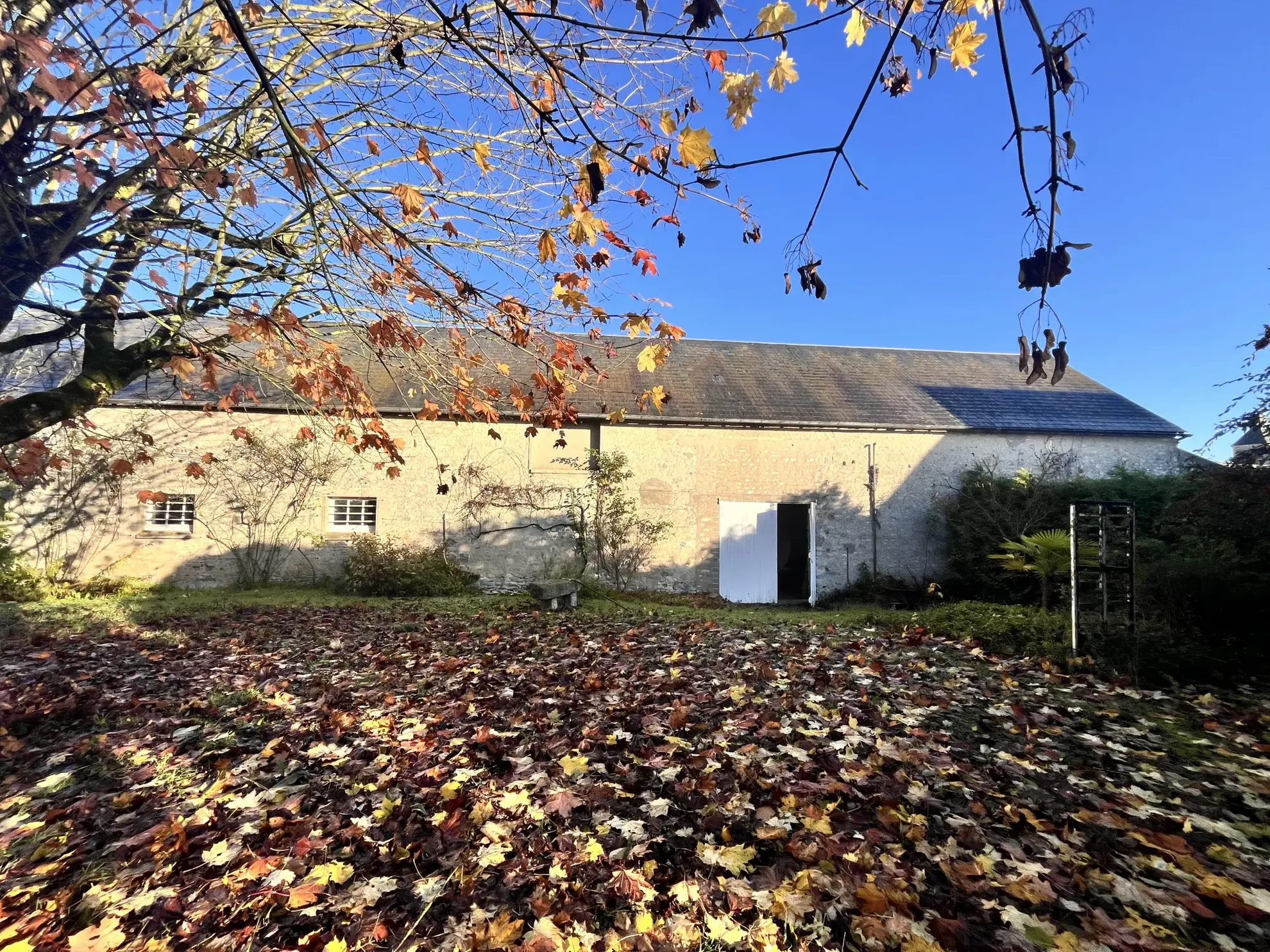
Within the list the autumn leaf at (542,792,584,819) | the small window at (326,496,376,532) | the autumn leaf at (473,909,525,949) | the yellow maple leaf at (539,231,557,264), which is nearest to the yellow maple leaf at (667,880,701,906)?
the autumn leaf at (473,909,525,949)

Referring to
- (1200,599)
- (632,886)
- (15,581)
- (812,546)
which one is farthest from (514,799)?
(15,581)

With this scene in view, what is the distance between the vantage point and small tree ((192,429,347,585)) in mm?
11727

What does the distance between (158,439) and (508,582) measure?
23.7ft

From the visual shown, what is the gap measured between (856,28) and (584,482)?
10.4 m

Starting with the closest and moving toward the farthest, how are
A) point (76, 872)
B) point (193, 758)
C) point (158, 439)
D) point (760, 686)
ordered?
point (76, 872) < point (193, 758) < point (760, 686) < point (158, 439)

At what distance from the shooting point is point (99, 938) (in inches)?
82.0

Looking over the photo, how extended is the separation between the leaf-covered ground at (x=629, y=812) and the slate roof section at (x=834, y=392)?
8288 millimetres

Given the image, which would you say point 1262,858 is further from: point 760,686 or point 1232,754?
point 760,686

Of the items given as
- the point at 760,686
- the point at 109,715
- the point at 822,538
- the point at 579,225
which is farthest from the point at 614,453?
the point at 579,225

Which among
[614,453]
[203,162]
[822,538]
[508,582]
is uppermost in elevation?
[203,162]

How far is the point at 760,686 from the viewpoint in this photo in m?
4.77

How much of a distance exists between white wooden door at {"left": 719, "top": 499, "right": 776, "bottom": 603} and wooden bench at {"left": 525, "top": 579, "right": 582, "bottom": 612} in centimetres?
420

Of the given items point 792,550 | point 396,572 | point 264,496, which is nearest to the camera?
point 396,572

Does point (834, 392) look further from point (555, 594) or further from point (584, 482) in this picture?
point (555, 594)
